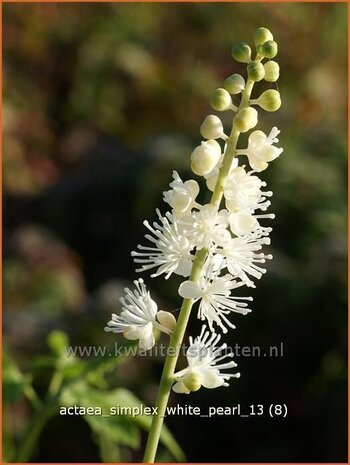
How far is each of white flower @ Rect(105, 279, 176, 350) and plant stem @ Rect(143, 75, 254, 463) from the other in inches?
3.8

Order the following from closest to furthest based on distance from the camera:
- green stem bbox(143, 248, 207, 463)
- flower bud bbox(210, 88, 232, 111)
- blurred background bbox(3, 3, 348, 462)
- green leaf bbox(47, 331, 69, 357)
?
green stem bbox(143, 248, 207, 463)
flower bud bbox(210, 88, 232, 111)
green leaf bbox(47, 331, 69, 357)
blurred background bbox(3, 3, 348, 462)

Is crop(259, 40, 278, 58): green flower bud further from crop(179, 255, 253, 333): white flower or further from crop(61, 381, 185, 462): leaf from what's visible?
crop(61, 381, 185, 462): leaf

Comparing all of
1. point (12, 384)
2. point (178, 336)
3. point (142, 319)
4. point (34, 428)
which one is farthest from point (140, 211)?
point (178, 336)

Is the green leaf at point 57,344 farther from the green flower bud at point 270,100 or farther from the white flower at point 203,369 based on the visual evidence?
the green flower bud at point 270,100

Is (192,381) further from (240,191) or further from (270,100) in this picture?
(270,100)

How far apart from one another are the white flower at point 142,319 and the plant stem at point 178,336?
96 mm

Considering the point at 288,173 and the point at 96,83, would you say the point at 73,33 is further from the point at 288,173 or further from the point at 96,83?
the point at 288,173

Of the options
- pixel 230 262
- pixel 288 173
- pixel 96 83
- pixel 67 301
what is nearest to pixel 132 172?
pixel 288 173

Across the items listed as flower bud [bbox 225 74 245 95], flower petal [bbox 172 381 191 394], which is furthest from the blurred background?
flower bud [bbox 225 74 245 95]

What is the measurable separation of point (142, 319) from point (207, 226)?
0.29 metres

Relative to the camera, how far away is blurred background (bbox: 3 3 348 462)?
12.5 feet

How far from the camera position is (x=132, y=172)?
584 centimetres

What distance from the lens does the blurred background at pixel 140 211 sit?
3.82 m

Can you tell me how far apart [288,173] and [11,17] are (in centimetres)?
455
